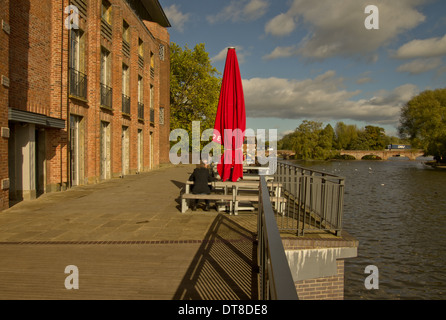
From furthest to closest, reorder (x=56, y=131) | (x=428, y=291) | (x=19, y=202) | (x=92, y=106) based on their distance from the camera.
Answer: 1. (x=92, y=106)
2. (x=56, y=131)
3. (x=19, y=202)
4. (x=428, y=291)

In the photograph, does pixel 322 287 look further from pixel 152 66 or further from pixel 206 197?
pixel 152 66

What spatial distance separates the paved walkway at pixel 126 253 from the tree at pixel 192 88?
97.7ft

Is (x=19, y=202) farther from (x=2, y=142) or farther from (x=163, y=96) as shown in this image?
(x=163, y=96)

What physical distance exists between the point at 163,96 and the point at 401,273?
25813 millimetres

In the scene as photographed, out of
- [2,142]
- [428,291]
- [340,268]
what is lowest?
[428,291]

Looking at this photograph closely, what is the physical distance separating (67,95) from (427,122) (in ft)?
193

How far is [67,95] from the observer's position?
12.8 meters

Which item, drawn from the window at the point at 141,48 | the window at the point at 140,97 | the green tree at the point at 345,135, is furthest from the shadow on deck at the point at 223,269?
the green tree at the point at 345,135

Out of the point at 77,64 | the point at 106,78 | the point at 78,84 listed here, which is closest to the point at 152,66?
the point at 106,78

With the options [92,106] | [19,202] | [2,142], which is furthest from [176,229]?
[92,106]

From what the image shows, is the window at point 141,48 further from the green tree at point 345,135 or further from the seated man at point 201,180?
the green tree at point 345,135

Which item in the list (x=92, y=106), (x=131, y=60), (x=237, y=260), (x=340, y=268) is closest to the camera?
(x=237, y=260)

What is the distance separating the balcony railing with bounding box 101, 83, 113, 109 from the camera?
16.8 meters

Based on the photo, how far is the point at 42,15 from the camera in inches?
449
